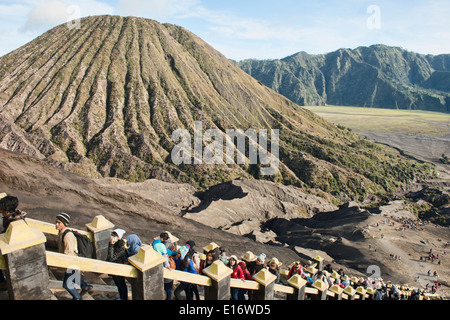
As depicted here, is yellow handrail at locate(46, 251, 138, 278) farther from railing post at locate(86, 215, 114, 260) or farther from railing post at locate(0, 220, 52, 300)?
railing post at locate(86, 215, 114, 260)

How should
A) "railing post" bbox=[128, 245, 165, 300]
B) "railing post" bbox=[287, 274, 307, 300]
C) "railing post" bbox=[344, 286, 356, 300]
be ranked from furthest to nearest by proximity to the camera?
"railing post" bbox=[344, 286, 356, 300] < "railing post" bbox=[287, 274, 307, 300] < "railing post" bbox=[128, 245, 165, 300]

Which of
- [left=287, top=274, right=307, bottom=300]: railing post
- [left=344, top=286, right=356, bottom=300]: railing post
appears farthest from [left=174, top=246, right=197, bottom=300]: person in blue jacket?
[left=344, top=286, right=356, bottom=300]: railing post

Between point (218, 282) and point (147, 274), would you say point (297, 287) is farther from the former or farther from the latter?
point (147, 274)

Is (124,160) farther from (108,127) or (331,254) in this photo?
(331,254)

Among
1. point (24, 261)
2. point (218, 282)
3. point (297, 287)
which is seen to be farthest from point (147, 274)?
point (297, 287)

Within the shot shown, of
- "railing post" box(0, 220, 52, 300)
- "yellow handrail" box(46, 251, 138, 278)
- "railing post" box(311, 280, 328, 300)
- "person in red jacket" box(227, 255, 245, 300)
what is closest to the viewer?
"railing post" box(0, 220, 52, 300)
